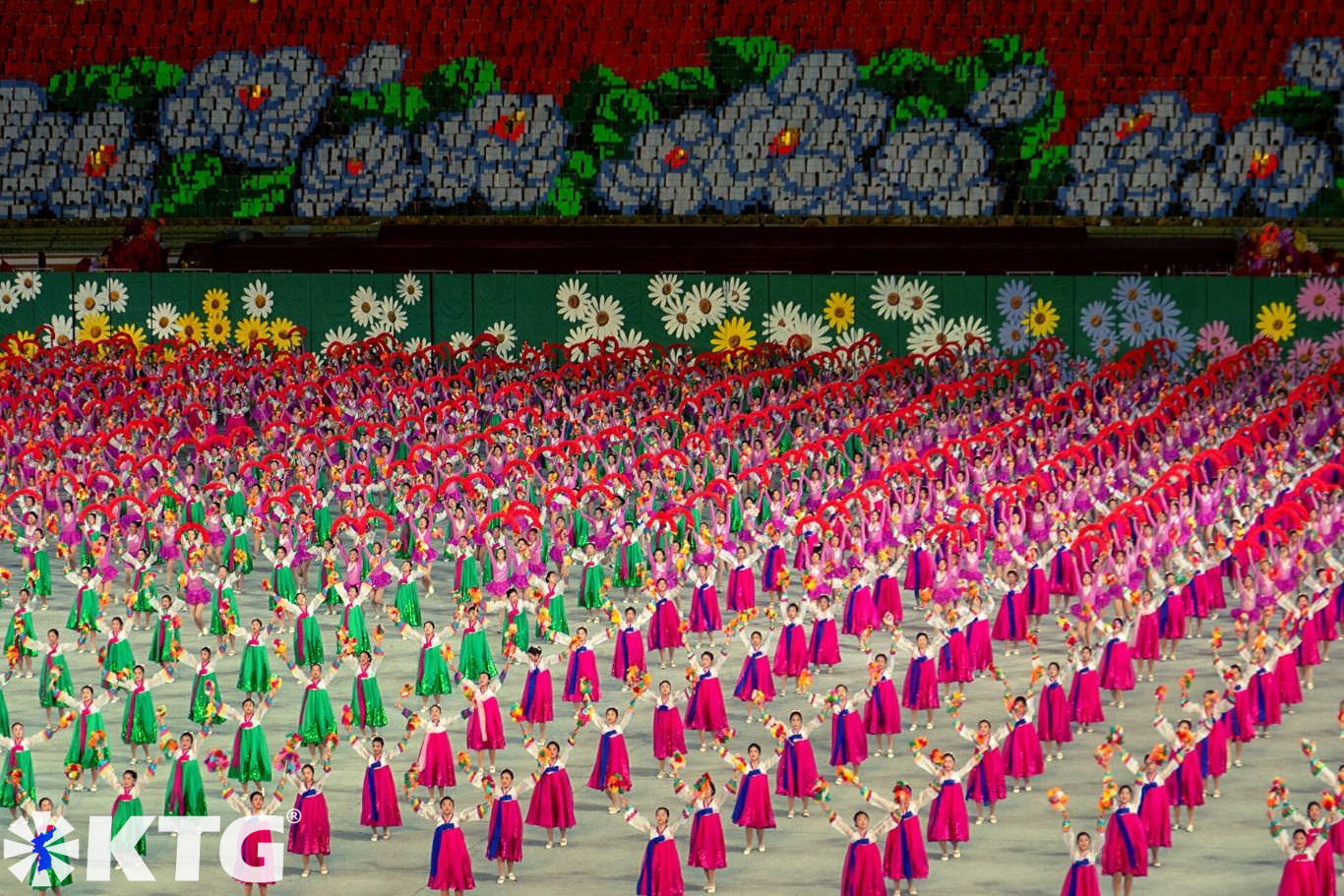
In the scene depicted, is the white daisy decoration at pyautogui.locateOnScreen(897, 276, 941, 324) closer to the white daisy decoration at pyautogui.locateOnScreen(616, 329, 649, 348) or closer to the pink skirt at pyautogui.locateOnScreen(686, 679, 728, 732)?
the white daisy decoration at pyautogui.locateOnScreen(616, 329, 649, 348)

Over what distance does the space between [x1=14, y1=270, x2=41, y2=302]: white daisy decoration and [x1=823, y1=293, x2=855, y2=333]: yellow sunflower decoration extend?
49.1 feet

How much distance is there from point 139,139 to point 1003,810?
38390mm

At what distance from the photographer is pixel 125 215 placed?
48.8 m

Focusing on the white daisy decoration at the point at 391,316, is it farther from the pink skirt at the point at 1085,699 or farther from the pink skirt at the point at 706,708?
the pink skirt at the point at 1085,699

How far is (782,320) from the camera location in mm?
37406

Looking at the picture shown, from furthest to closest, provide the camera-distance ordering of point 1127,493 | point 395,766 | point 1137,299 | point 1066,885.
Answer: point 1137,299 < point 1127,493 < point 395,766 < point 1066,885

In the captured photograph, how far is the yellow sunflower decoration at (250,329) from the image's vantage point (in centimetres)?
3872

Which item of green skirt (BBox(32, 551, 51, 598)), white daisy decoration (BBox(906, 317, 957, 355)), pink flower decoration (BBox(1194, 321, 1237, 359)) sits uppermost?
Result: white daisy decoration (BBox(906, 317, 957, 355))

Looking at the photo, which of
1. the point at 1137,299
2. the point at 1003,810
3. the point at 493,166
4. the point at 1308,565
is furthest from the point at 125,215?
the point at 1003,810

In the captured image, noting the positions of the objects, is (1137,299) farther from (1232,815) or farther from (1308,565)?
(1232,815)

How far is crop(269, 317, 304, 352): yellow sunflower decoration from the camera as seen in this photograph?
126ft

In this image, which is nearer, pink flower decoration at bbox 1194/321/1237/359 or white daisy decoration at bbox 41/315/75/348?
pink flower decoration at bbox 1194/321/1237/359

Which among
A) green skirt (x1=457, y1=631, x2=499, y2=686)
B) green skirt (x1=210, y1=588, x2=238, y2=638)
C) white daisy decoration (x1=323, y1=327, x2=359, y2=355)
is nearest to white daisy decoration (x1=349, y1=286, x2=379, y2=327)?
white daisy decoration (x1=323, y1=327, x2=359, y2=355)

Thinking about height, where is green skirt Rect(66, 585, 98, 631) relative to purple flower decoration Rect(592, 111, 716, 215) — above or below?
below
